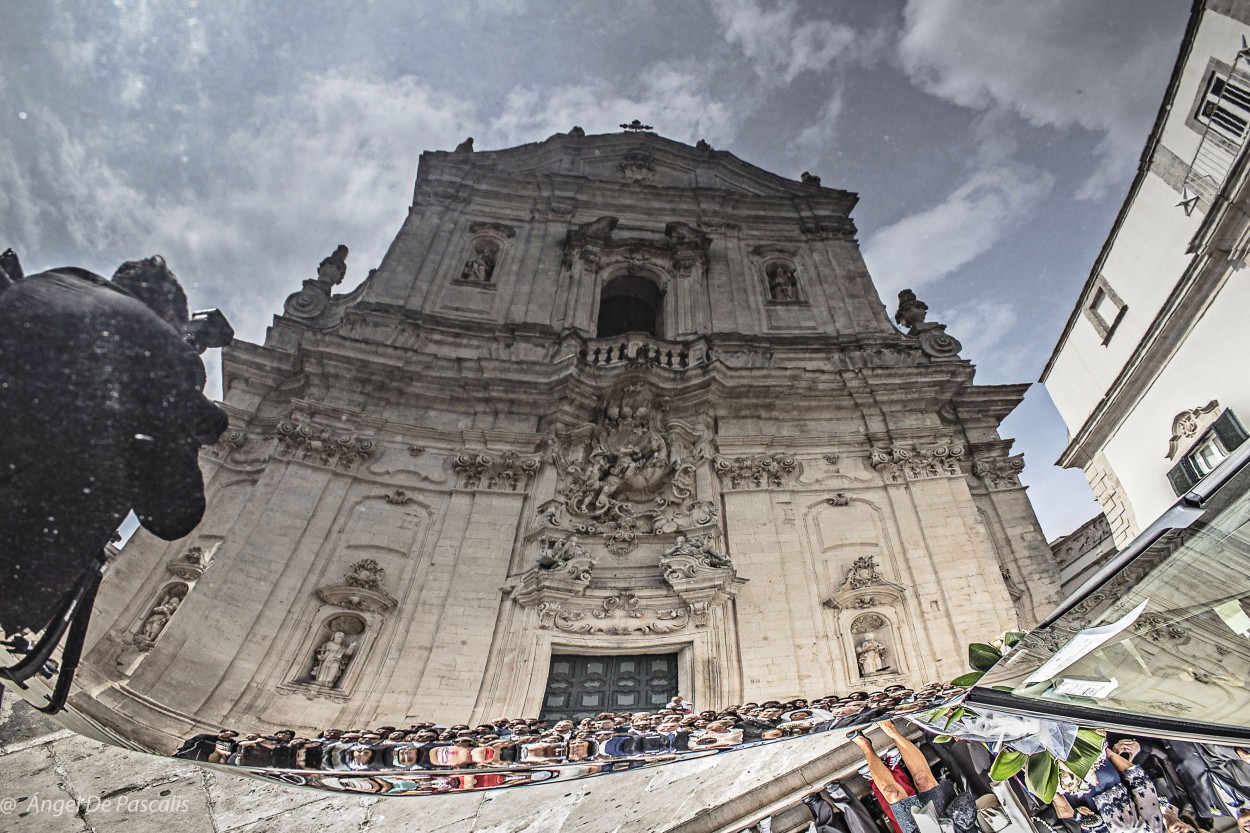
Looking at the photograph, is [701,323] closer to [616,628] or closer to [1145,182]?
[616,628]

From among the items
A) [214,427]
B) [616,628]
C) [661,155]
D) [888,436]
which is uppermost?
[661,155]

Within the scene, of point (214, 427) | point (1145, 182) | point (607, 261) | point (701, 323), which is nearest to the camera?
point (214, 427)

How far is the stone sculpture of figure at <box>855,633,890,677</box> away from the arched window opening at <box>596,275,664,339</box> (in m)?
9.52

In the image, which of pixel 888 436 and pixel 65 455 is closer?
pixel 65 455

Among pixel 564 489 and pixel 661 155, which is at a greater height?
pixel 661 155

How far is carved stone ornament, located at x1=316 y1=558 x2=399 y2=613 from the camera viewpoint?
28.8ft

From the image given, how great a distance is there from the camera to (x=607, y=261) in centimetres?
1616

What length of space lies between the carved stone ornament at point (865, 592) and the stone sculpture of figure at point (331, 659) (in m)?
6.82

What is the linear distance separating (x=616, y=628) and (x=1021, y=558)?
666 centimetres

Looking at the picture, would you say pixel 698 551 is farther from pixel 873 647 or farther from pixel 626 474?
pixel 873 647

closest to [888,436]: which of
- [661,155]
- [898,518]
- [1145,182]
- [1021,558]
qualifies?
[898,518]

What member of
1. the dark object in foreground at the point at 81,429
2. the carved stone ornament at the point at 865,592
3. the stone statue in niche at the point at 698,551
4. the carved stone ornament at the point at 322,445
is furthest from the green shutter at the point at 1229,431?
the carved stone ornament at the point at 322,445

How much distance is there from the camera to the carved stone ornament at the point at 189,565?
338 inches

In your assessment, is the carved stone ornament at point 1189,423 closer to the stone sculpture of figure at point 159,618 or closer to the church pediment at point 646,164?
the church pediment at point 646,164
